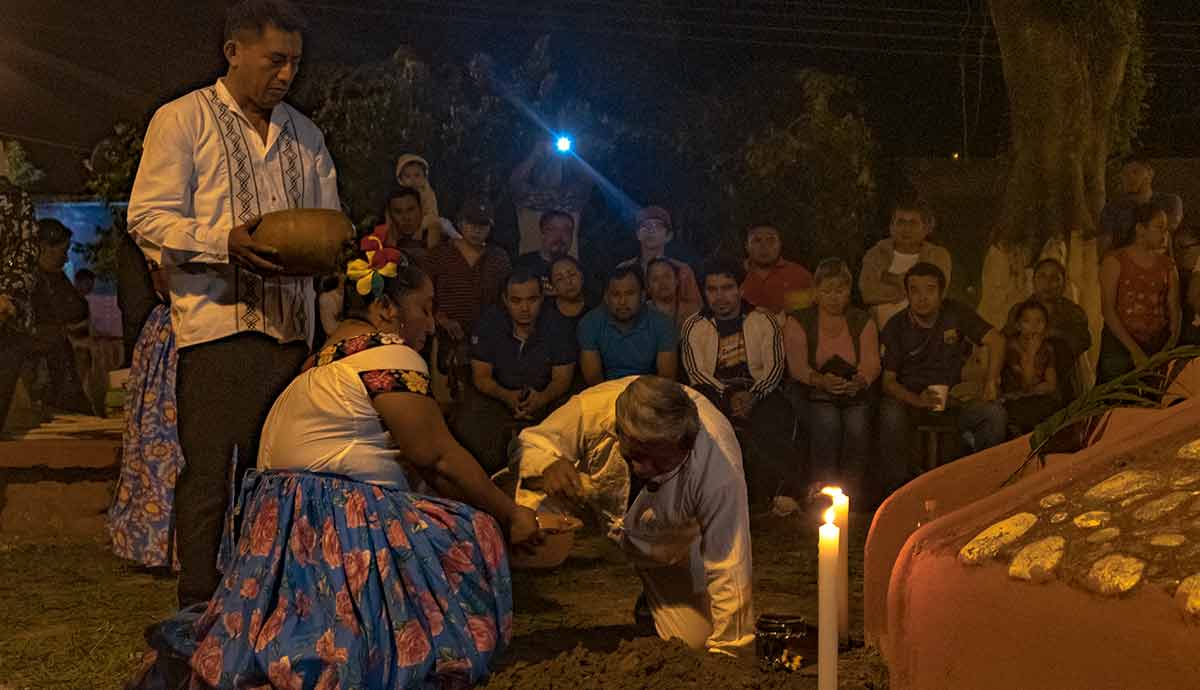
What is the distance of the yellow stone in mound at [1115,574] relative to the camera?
2623 millimetres

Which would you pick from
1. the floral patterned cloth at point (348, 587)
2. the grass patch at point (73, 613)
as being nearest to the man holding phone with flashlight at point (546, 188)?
the grass patch at point (73, 613)

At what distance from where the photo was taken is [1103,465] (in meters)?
3.20

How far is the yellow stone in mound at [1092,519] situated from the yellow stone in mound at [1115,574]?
0.18 m

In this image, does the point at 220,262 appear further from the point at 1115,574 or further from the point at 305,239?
the point at 1115,574

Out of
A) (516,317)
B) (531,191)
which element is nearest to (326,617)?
(516,317)

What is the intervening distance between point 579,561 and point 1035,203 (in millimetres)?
5020

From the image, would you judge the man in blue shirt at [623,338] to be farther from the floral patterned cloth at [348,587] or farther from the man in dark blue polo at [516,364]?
the floral patterned cloth at [348,587]

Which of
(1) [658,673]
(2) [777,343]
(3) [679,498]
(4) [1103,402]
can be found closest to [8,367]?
(2) [777,343]

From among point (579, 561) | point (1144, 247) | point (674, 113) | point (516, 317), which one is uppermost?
point (674, 113)

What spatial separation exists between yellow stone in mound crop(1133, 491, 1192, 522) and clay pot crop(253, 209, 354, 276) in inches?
88.1

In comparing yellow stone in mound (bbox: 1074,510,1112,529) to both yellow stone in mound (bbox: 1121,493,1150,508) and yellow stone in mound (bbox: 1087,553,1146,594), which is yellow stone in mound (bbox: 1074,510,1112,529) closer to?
yellow stone in mound (bbox: 1121,493,1150,508)

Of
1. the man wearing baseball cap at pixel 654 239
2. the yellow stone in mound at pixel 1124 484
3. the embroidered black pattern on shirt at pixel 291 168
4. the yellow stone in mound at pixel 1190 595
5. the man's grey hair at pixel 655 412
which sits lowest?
the yellow stone in mound at pixel 1190 595

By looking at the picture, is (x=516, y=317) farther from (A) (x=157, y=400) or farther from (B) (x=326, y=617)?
(B) (x=326, y=617)

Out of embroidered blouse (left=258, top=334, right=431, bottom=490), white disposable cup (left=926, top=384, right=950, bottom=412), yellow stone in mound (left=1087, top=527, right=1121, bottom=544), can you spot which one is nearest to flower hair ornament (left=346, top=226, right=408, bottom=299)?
embroidered blouse (left=258, top=334, right=431, bottom=490)
